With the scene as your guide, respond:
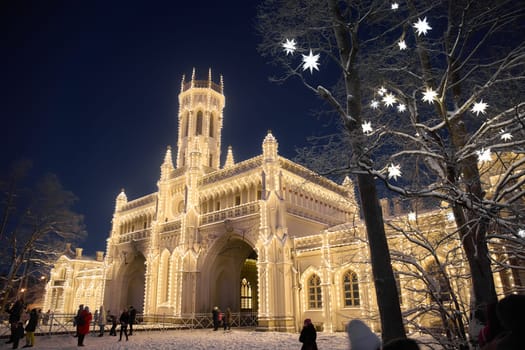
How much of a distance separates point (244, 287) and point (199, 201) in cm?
905

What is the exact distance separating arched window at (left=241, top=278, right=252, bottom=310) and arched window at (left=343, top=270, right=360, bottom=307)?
482 inches

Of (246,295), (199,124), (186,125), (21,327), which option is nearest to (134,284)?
(246,295)

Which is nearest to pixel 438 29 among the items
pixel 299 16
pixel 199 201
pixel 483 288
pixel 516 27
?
pixel 516 27

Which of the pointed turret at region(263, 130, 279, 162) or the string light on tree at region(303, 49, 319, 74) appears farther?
the pointed turret at region(263, 130, 279, 162)

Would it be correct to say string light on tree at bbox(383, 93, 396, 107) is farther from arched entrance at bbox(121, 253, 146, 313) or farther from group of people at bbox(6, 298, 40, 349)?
arched entrance at bbox(121, 253, 146, 313)

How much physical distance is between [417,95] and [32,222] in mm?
24577

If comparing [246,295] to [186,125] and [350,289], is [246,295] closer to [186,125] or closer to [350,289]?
[350,289]

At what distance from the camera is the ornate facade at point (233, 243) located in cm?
2162

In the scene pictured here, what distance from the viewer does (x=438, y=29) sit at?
682 centimetres

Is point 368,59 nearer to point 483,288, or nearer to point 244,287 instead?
point 483,288

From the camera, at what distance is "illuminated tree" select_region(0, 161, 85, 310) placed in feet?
73.2

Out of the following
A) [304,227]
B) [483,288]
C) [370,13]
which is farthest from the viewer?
[304,227]

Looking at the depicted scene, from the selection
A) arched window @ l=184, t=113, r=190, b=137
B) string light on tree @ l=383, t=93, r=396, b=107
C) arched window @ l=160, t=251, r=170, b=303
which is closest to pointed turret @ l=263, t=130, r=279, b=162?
arched window @ l=184, t=113, r=190, b=137

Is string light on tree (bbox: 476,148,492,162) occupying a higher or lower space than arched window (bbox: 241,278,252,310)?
higher
